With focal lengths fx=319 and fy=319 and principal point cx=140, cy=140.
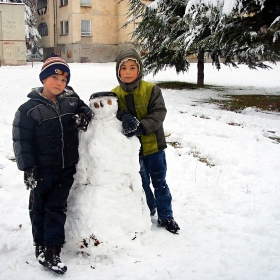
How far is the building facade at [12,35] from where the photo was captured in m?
27.9

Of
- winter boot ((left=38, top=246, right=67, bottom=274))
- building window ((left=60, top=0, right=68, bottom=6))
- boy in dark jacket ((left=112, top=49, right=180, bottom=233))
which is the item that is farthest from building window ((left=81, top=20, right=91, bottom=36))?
winter boot ((left=38, top=246, right=67, bottom=274))

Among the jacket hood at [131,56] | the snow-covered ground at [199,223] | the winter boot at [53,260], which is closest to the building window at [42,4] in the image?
the snow-covered ground at [199,223]

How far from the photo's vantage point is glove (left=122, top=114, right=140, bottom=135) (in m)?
2.80

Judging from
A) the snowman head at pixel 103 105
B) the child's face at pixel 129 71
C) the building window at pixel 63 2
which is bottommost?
the snowman head at pixel 103 105

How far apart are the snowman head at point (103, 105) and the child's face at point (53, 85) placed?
0.30m

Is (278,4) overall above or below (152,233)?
above

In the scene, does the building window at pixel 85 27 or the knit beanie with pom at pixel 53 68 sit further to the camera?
the building window at pixel 85 27

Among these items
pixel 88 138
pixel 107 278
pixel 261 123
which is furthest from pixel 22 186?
pixel 261 123

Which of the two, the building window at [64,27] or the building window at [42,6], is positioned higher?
the building window at [42,6]

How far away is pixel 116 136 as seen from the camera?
9.35ft

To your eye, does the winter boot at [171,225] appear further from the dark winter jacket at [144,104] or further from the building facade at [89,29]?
the building facade at [89,29]

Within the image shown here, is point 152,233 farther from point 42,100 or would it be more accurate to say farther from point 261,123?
point 261,123

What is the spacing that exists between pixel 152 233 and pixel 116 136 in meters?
1.07

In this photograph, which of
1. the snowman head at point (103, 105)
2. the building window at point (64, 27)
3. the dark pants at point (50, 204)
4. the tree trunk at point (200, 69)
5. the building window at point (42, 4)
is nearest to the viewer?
the dark pants at point (50, 204)
